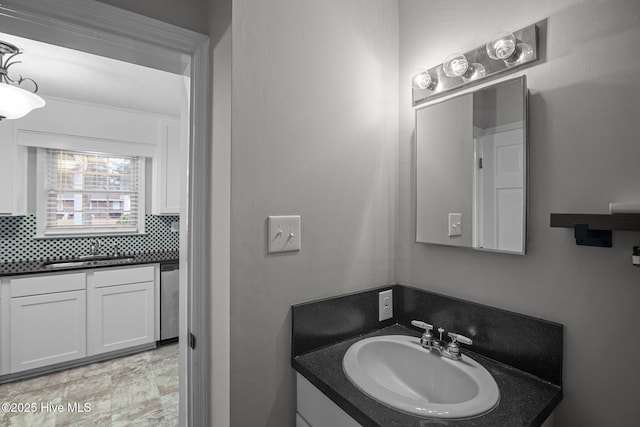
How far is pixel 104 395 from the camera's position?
2.39 metres

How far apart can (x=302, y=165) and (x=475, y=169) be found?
0.61 m

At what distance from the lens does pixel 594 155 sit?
2.66ft

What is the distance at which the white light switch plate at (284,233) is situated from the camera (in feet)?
3.28

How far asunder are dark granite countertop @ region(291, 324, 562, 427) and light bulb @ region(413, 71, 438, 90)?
3.29 ft

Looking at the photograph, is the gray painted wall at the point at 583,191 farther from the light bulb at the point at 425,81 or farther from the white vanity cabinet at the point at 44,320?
the white vanity cabinet at the point at 44,320

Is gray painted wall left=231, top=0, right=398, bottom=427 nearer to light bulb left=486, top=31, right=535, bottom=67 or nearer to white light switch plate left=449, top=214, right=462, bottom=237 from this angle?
white light switch plate left=449, top=214, right=462, bottom=237

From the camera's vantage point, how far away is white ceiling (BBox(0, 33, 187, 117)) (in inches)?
82.2

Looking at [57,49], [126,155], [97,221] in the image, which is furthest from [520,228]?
[97,221]

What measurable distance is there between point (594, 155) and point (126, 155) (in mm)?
3804

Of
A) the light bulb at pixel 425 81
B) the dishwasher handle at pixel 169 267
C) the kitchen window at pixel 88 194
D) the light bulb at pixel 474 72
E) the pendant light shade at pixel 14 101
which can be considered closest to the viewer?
the light bulb at pixel 474 72

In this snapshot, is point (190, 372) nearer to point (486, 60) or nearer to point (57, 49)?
point (486, 60)

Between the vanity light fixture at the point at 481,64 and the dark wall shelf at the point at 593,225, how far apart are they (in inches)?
19.6

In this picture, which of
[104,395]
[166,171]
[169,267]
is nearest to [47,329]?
[104,395]

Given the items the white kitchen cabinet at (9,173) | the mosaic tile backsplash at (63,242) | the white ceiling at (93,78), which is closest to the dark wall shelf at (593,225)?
the white ceiling at (93,78)
